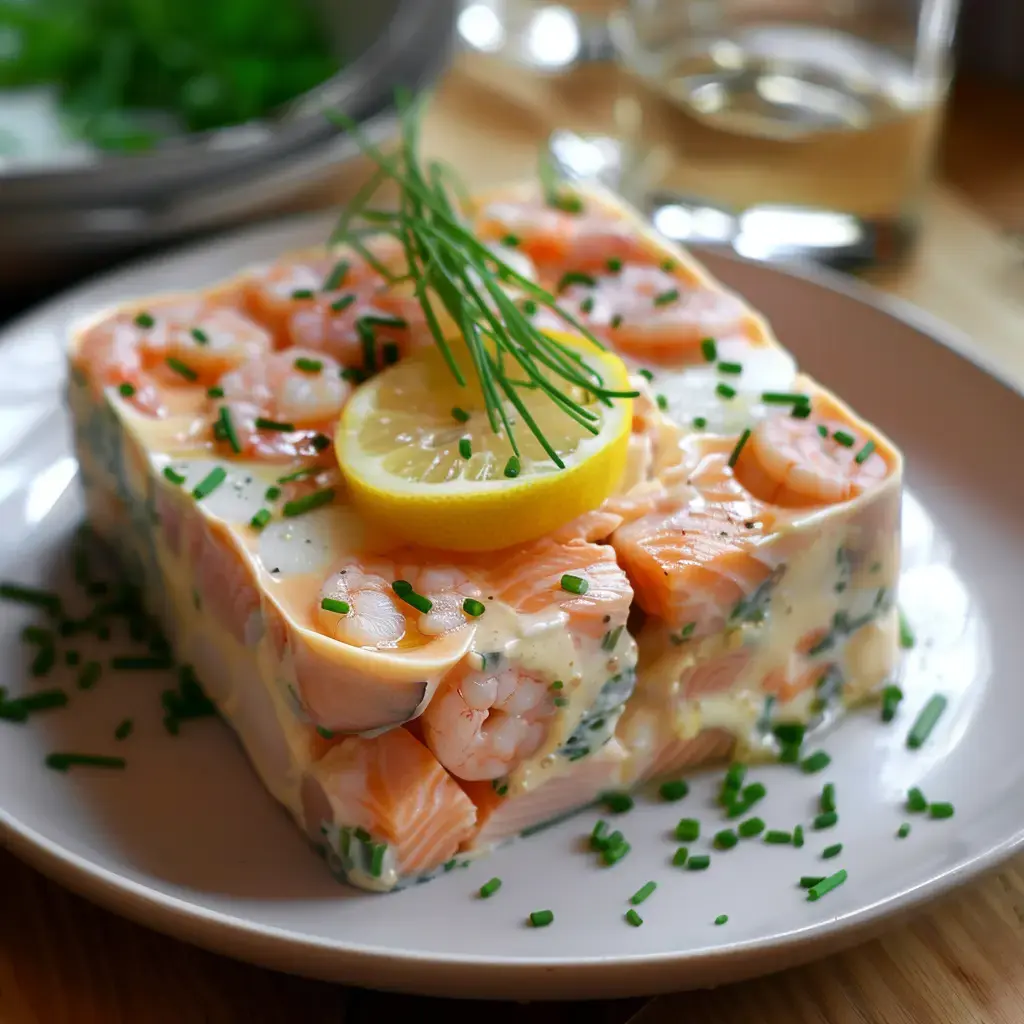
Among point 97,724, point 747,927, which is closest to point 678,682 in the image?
point 747,927

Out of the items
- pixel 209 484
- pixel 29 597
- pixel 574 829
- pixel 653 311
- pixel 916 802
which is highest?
pixel 653 311

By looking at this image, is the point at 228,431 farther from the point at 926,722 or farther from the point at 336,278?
the point at 926,722

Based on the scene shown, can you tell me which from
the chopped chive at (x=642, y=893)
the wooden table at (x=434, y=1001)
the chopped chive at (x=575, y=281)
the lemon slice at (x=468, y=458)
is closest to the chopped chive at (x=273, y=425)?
the lemon slice at (x=468, y=458)

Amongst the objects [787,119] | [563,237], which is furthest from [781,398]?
[787,119]

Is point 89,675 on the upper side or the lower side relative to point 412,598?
lower

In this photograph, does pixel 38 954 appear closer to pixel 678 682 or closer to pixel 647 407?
pixel 678 682

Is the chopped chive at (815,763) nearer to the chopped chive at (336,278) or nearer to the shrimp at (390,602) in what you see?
the shrimp at (390,602)
